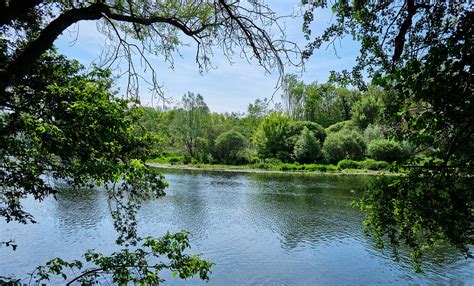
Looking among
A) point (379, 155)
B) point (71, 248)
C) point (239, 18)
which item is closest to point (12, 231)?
point (71, 248)

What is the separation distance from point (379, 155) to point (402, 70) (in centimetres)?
3541

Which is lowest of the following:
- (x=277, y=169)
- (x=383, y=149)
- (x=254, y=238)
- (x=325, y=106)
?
(x=254, y=238)

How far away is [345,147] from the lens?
3838 cm

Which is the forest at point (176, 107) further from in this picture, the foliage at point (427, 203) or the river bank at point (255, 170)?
the river bank at point (255, 170)

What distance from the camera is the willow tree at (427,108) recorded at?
118 inches

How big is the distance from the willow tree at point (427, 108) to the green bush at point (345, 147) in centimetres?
3506

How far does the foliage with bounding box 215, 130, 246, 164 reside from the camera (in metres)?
43.1

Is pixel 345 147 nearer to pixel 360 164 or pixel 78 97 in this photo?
Answer: pixel 360 164

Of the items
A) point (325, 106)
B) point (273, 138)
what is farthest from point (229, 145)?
point (325, 106)

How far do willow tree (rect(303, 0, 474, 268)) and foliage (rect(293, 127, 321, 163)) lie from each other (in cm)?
3565

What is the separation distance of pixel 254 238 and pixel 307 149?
2813 centimetres

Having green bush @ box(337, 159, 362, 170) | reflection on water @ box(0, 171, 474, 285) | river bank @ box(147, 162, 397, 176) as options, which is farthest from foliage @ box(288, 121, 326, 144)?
reflection on water @ box(0, 171, 474, 285)

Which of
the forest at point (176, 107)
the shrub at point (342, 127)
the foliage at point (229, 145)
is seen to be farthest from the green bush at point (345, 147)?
the forest at point (176, 107)

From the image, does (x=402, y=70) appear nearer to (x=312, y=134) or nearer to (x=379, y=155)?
(x=379, y=155)
